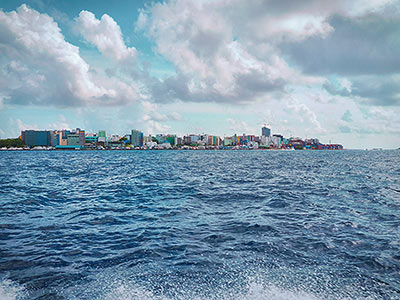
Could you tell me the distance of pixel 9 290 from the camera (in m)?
6.98

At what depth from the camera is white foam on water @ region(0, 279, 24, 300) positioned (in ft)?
21.9

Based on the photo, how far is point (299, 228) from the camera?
41.4 ft

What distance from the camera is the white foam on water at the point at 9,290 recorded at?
6.67 m

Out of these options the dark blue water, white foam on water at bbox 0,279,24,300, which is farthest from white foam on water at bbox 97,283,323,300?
white foam on water at bbox 0,279,24,300

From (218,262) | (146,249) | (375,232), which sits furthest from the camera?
(375,232)

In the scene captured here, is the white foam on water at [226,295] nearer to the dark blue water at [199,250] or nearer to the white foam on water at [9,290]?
the dark blue water at [199,250]

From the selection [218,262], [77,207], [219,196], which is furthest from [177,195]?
[218,262]

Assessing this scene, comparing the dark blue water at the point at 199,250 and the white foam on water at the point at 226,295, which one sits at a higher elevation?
the white foam on water at the point at 226,295

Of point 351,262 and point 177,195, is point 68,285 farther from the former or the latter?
point 177,195

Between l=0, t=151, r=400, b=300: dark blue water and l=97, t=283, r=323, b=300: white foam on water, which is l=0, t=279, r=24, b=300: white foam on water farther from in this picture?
l=97, t=283, r=323, b=300: white foam on water

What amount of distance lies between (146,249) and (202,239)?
2412 millimetres

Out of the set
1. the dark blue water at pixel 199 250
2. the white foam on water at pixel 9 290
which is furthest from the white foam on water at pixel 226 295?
the white foam on water at pixel 9 290

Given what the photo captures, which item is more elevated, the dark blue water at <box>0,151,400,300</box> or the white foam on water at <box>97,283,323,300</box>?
the white foam on water at <box>97,283,323,300</box>

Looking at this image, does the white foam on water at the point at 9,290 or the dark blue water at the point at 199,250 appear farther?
the dark blue water at the point at 199,250
